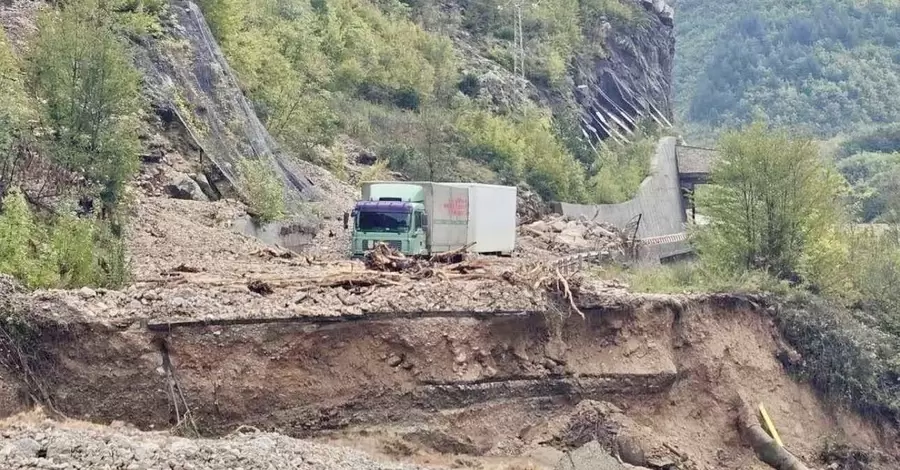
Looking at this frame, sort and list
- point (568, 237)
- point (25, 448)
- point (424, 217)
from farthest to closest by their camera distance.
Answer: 1. point (568, 237)
2. point (424, 217)
3. point (25, 448)

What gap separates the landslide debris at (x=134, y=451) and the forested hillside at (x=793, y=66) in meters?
118

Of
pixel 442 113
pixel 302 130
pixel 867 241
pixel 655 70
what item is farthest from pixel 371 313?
pixel 655 70

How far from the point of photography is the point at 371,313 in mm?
17219

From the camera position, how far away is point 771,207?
2973 centimetres

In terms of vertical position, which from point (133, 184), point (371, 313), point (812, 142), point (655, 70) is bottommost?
point (371, 313)

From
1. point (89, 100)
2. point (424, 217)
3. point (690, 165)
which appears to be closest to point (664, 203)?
point (690, 165)

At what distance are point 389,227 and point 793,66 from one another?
141177 millimetres

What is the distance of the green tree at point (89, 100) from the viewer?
22.8m

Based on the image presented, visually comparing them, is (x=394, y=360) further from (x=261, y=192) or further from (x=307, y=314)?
(x=261, y=192)

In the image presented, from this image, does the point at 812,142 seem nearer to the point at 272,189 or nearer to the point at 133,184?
the point at 272,189

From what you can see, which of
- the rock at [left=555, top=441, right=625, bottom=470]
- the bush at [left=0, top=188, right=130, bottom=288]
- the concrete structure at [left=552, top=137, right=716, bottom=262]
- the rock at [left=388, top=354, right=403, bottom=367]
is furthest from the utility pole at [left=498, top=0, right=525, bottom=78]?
the rock at [left=555, top=441, right=625, bottom=470]

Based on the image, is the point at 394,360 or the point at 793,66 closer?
the point at 394,360

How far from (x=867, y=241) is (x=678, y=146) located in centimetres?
4053

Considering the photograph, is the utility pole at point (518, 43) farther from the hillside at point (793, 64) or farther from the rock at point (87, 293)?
the hillside at point (793, 64)
